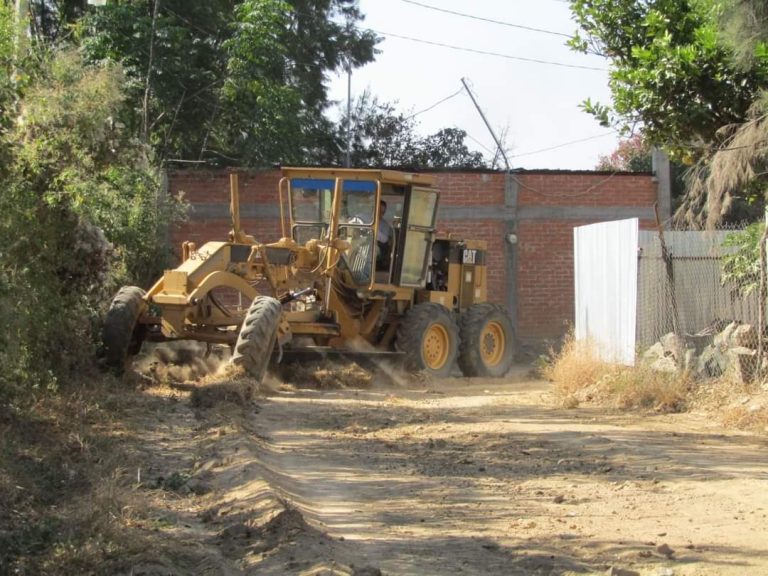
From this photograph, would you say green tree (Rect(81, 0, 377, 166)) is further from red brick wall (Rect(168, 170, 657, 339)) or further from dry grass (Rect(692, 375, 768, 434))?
dry grass (Rect(692, 375, 768, 434))

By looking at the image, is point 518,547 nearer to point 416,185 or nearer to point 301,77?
point 416,185

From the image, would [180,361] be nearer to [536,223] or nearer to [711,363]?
[711,363]

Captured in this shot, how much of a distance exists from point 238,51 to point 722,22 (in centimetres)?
1411

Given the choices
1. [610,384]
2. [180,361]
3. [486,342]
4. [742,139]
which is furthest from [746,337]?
[180,361]

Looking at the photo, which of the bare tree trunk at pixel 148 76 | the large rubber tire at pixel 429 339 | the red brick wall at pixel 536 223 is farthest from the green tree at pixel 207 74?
the large rubber tire at pixel 429 339

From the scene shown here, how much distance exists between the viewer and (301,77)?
30156mm

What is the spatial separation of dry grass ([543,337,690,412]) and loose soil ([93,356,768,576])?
17.8 inches

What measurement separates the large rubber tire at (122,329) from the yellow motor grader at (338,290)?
17 millimetres

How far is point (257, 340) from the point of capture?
1287cm

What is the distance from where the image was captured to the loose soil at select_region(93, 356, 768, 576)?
19.7 feet

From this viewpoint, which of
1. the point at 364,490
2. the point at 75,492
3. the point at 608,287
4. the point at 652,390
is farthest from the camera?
the point at 608,287

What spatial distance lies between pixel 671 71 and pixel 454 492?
5.67 m

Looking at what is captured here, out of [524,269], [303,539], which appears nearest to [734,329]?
[303,539]

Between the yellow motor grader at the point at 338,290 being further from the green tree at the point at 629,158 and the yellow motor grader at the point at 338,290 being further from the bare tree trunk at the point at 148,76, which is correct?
the green tree at the point at 629,158
